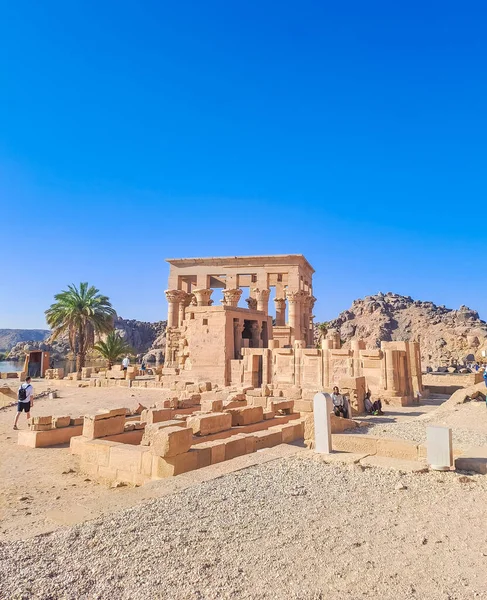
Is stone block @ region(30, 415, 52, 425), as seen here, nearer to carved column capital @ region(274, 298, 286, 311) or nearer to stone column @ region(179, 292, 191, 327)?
stone column @ region(179, 292, 191, 327)

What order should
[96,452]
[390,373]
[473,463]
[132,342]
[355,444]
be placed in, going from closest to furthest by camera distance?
[473,463], [355,444], [96,452], [390,373], [132,342]

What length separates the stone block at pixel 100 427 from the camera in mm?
10070

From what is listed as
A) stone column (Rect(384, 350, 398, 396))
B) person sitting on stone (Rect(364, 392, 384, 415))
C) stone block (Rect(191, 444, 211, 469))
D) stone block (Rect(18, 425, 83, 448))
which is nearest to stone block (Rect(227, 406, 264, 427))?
stone block (Rect(191, 444, 211, 469))

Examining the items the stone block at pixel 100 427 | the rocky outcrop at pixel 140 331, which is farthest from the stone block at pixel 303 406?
the rocky outcrop at pixel 140 331

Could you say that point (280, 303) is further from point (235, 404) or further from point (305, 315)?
point (235, 404)

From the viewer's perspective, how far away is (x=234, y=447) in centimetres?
870

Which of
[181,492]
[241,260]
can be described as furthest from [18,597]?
[241,260]

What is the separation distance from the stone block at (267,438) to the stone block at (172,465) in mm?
1890

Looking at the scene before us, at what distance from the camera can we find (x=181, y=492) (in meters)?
5.50

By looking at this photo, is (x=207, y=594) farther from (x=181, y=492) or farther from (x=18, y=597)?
(x=181, y=492)

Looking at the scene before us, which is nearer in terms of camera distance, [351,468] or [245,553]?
[245,553]

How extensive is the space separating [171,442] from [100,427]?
3526mm

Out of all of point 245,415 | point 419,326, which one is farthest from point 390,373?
point 419,326

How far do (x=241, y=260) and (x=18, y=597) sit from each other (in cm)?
3384
